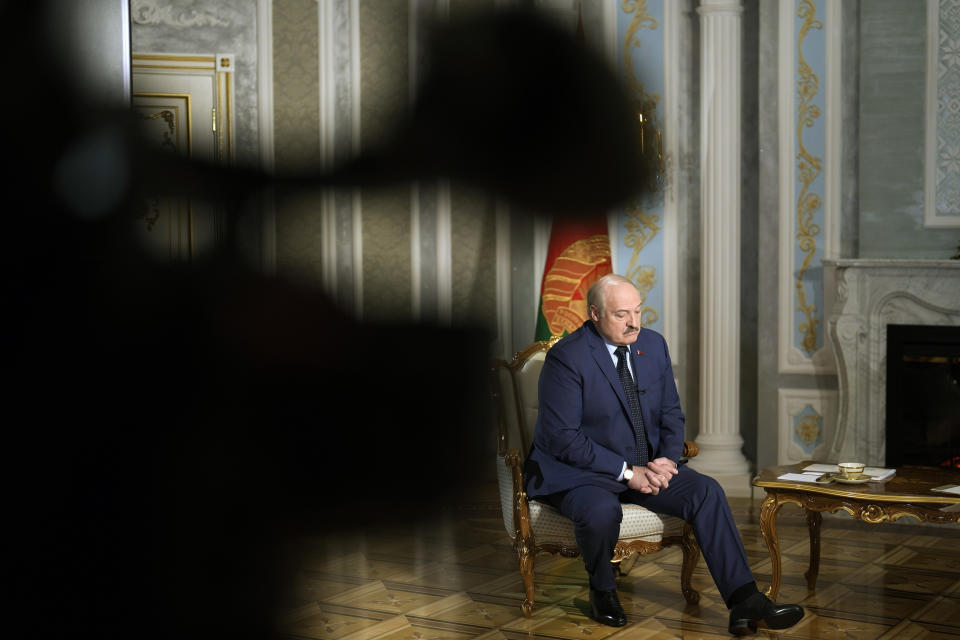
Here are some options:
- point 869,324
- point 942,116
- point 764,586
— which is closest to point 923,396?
point 869,324

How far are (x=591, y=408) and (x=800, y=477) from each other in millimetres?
830

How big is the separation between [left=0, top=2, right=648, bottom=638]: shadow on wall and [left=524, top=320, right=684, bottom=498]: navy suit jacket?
257 cm

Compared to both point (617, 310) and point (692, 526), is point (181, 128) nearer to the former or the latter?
point (617, 310)

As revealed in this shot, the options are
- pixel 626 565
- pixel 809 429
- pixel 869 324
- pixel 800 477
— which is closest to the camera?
pixel 800 477

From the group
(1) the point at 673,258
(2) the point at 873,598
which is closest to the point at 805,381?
(1) the point at 673,258

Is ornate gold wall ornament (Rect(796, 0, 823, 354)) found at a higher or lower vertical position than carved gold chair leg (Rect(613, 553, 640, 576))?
higher

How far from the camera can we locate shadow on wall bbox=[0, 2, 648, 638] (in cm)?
29

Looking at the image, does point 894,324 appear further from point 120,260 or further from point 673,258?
point 120,260

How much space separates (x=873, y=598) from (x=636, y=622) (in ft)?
2.95

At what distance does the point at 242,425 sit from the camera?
0.35 metres

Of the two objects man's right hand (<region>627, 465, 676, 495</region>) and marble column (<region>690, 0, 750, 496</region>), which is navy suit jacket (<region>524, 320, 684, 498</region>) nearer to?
man's right hand (<region>627, 465, 676, 495</region>)

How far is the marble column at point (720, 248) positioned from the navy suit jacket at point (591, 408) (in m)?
2.07

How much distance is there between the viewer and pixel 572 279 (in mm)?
570

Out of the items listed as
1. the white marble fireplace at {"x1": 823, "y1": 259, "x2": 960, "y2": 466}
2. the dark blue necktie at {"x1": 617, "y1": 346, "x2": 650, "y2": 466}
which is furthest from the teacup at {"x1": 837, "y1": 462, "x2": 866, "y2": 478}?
the white marble fireplace at {"x1": 823, "y1": 259, "x2": 960, "y2": 466}
